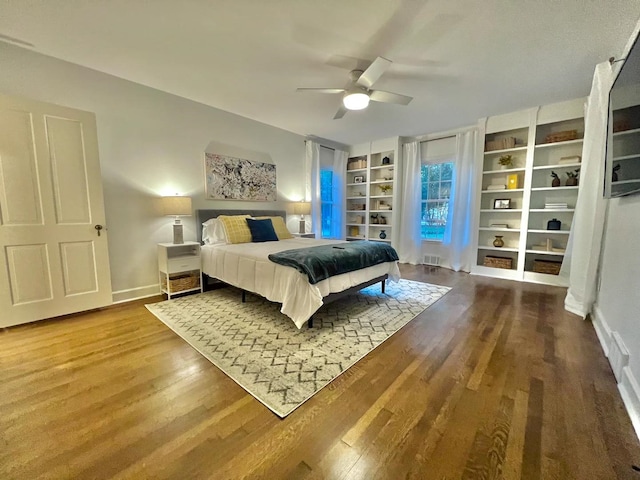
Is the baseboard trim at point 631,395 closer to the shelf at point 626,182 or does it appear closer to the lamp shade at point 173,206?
the shelf at point 626,182

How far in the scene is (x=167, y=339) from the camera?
2.29 m

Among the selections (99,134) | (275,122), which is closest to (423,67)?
(275,122)

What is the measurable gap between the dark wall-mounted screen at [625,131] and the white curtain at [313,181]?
167 inches

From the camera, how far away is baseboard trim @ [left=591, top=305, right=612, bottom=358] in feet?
6.77

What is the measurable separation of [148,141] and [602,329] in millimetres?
5258

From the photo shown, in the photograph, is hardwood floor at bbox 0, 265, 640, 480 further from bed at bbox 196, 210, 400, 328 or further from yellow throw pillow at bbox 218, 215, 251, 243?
yellow throw pillow at bbox 218, 215, 251, 243

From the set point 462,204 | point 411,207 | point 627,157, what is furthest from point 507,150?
point 627,157

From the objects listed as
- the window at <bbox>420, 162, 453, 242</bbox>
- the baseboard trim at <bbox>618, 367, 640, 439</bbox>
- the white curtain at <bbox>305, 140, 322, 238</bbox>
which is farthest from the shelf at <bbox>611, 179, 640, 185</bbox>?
the white curtain at <bbox>305, 140, 322, 238</bbox>

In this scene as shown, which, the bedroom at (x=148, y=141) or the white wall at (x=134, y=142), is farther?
the white wall at (x=134, y=142)

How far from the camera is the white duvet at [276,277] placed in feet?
7.79

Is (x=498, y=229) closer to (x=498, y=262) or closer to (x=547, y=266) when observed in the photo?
(x=498, y=262)

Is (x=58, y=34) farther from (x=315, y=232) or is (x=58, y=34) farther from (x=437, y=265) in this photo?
(x=437, y=265)

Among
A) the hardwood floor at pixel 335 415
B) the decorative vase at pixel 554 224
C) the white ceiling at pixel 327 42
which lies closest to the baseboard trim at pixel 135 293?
the hardwood floor at pixel 335 415

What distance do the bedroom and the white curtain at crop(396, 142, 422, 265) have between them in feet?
4.35
